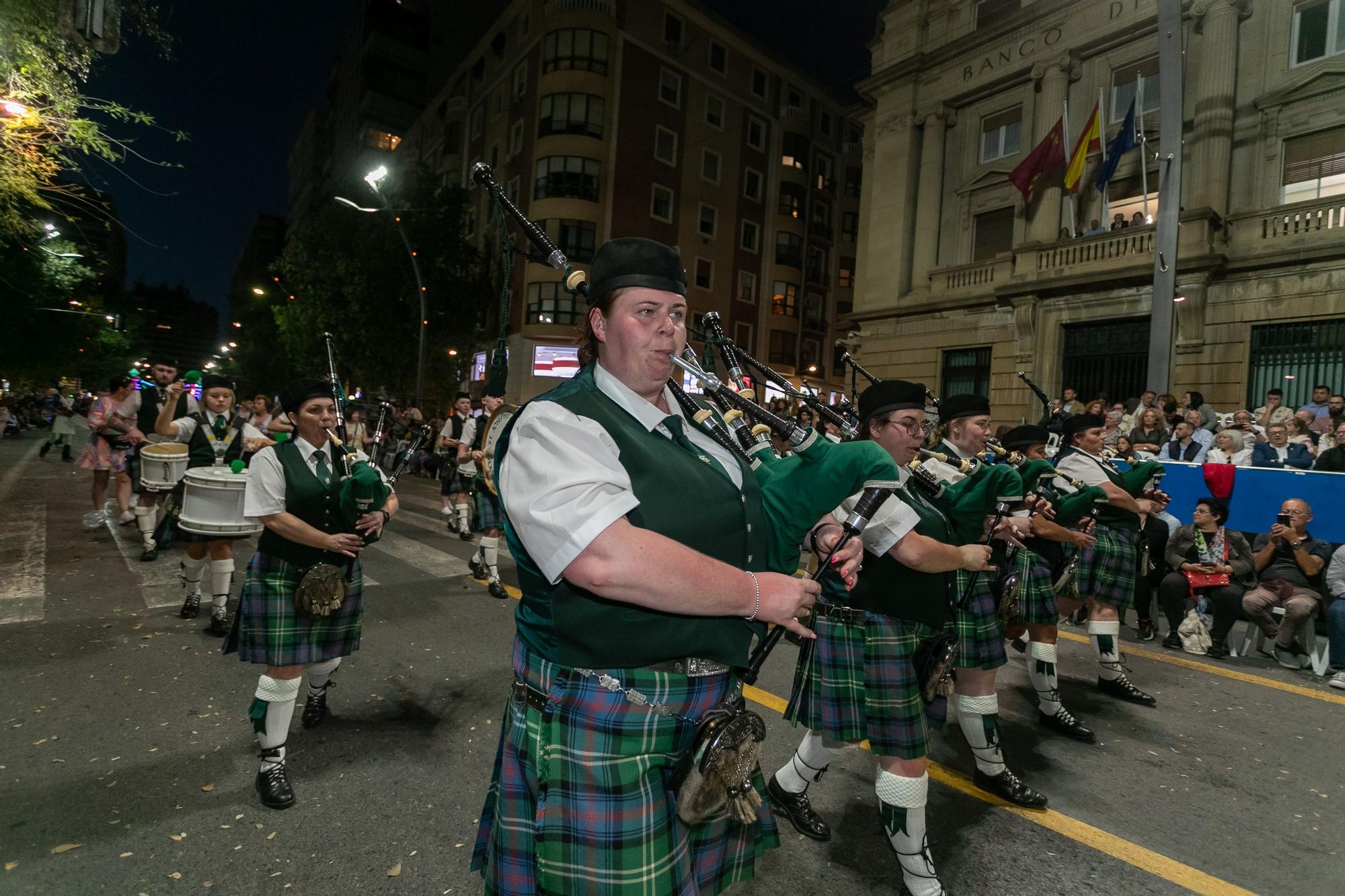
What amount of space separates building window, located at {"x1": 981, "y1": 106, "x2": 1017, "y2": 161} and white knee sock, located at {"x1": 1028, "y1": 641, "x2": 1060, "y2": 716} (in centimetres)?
1847

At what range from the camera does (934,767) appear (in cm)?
400

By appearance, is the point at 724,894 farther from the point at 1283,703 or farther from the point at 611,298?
the point at 1283,703

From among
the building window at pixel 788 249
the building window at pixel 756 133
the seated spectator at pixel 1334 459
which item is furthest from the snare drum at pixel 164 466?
the building window at pixel 756 133

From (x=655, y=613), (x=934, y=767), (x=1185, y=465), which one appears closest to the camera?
(x=655, y=613)

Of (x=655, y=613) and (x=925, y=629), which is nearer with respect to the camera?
(x=655, y=613)

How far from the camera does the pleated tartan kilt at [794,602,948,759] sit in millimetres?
2814

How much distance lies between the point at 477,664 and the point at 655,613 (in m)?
A: 4.21

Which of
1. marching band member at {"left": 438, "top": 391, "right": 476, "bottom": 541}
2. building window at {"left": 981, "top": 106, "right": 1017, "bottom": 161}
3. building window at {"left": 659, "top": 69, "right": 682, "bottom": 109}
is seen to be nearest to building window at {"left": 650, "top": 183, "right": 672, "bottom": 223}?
building window at {"left": 659, "top": 69, "right": 682, "bottom": 109}

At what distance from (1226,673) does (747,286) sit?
34.3 meters

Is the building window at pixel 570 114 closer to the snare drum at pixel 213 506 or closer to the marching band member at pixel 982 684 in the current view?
the snare drum at pixel 213 506

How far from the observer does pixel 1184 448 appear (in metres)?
9.55

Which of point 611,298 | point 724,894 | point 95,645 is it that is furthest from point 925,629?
point 95,645

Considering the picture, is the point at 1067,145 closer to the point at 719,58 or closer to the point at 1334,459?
the point at 1334,459

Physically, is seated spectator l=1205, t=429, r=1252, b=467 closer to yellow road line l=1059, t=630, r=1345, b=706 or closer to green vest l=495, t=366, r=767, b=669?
yellow road line l=1059, t=630, r=1345, b=706
